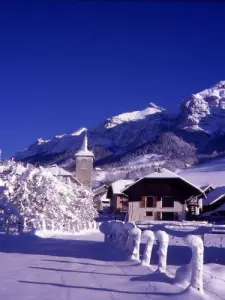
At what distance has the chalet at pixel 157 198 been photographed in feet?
194

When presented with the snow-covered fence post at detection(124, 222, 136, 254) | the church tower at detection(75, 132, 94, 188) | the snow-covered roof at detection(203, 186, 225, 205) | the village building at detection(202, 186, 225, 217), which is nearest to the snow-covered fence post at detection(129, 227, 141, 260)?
the snow-covered fence post at detection(124, 222, 136, 254)

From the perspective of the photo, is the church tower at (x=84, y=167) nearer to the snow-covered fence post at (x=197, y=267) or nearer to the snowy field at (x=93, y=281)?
the snowy field at (x=93, y=281)

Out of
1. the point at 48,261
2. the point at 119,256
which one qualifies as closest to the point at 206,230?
the point at 119,256

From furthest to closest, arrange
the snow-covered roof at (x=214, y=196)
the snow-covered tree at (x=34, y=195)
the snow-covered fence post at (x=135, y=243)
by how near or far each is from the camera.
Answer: the snow-covered roof at (x=214, y=196) → the snow-covered tree at (x=34, y=195) → the snow-covered fence post at (x=135, y=243)

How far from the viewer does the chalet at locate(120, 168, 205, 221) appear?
59.1 m

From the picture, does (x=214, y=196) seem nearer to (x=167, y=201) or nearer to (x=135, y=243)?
(x=167, y=201)

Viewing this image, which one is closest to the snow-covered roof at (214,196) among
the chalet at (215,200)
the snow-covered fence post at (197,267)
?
the chalet at (215,200)

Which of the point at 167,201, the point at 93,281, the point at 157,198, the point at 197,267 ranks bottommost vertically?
the point at 93,281

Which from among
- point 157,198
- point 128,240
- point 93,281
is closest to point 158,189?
point 157,198

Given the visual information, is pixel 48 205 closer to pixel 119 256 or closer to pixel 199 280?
pixel 119 256

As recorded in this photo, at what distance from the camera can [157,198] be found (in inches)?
2330

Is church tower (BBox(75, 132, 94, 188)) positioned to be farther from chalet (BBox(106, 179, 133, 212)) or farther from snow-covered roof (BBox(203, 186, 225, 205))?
snow-covered roof (BBox(203, 186, 225, 205))

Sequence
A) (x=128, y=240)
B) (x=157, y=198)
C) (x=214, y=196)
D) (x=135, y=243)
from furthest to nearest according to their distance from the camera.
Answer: (x=214, y=196)
(x=157, y=198)
(x=128, y=240)
(x=135, y=243)

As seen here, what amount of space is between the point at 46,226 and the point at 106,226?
48.4 ft
